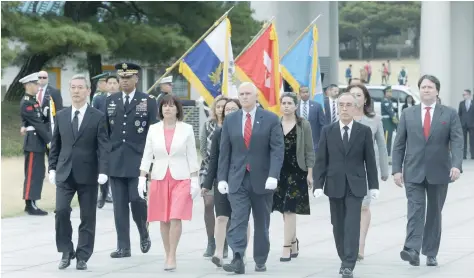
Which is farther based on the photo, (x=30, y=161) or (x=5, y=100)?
(x=5, y=100)

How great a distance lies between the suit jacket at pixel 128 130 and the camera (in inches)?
488

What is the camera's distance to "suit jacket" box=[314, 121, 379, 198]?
435 inches

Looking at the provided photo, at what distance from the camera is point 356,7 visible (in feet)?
289

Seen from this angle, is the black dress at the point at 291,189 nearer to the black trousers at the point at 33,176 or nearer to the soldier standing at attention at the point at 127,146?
the soldier standing at attention at the point at 127,146

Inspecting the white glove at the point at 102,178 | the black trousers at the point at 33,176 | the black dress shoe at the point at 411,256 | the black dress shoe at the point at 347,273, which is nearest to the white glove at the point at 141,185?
the white glove at the point at 102,178

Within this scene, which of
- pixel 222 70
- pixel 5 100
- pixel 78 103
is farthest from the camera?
pixel 5 100

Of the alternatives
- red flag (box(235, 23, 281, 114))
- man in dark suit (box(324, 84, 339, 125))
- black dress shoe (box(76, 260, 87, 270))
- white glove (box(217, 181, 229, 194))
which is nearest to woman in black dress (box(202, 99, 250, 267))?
white glove (box(217, 181, 229, 194))

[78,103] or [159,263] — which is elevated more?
[78,103]

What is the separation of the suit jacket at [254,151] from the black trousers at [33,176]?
6.49 meters

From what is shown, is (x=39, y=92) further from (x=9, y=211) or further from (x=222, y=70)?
(x=222, y=70)

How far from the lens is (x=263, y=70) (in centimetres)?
1722

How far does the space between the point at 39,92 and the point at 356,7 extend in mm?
71413

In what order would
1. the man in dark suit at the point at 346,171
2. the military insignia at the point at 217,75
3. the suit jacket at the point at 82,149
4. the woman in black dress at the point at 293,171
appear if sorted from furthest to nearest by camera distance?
the military insignia at the point at 217,75 → the woman in black dress at the point at 293,171 → the suit jacket at the point at 82,149 → the man in dark suit at the point at 346,171

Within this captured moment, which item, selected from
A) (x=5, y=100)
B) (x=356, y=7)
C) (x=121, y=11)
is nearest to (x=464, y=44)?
(x=121, y=11)
